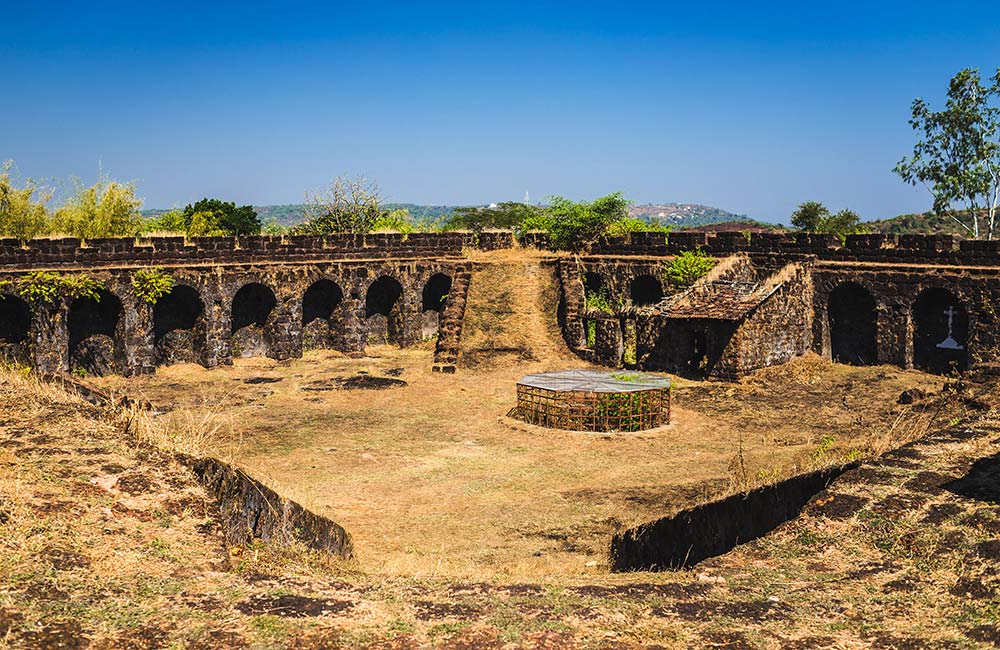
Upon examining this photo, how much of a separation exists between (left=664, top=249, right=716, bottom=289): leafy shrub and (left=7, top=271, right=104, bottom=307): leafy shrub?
17080mm

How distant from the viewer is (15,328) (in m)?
26.1

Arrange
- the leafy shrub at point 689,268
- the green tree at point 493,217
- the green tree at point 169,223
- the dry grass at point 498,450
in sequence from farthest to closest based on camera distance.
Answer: the green tree at point 493,217 → the green tree at point 169,223 → the leafy shrub at point 689,268 → the dry grass at point 498,450

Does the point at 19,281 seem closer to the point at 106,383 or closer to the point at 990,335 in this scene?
the point at 106,383

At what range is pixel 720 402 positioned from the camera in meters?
22.8

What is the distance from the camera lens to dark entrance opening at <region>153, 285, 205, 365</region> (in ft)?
93.5

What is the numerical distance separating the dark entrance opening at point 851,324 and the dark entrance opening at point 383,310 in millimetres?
13988

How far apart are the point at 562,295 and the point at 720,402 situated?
8.19 meters

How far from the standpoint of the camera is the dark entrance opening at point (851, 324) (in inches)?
1074

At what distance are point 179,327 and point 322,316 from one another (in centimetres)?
479

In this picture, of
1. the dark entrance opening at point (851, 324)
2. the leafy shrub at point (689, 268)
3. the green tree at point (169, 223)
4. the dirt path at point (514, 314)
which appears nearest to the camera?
the dark entrance opening at point (851, 324)

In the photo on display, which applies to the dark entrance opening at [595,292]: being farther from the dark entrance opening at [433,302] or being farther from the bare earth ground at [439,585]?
the bare earth ground at [439,585]

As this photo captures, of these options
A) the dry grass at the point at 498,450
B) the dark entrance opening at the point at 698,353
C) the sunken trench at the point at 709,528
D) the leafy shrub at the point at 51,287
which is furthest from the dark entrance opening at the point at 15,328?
the sunken trench at the point at 709,528

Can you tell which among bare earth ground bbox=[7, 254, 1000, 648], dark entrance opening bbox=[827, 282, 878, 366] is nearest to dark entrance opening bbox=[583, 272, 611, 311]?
dark entrance opening bbox=[827, 282, 878, 366]

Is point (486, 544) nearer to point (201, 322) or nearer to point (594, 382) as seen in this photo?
point (594, 382)
